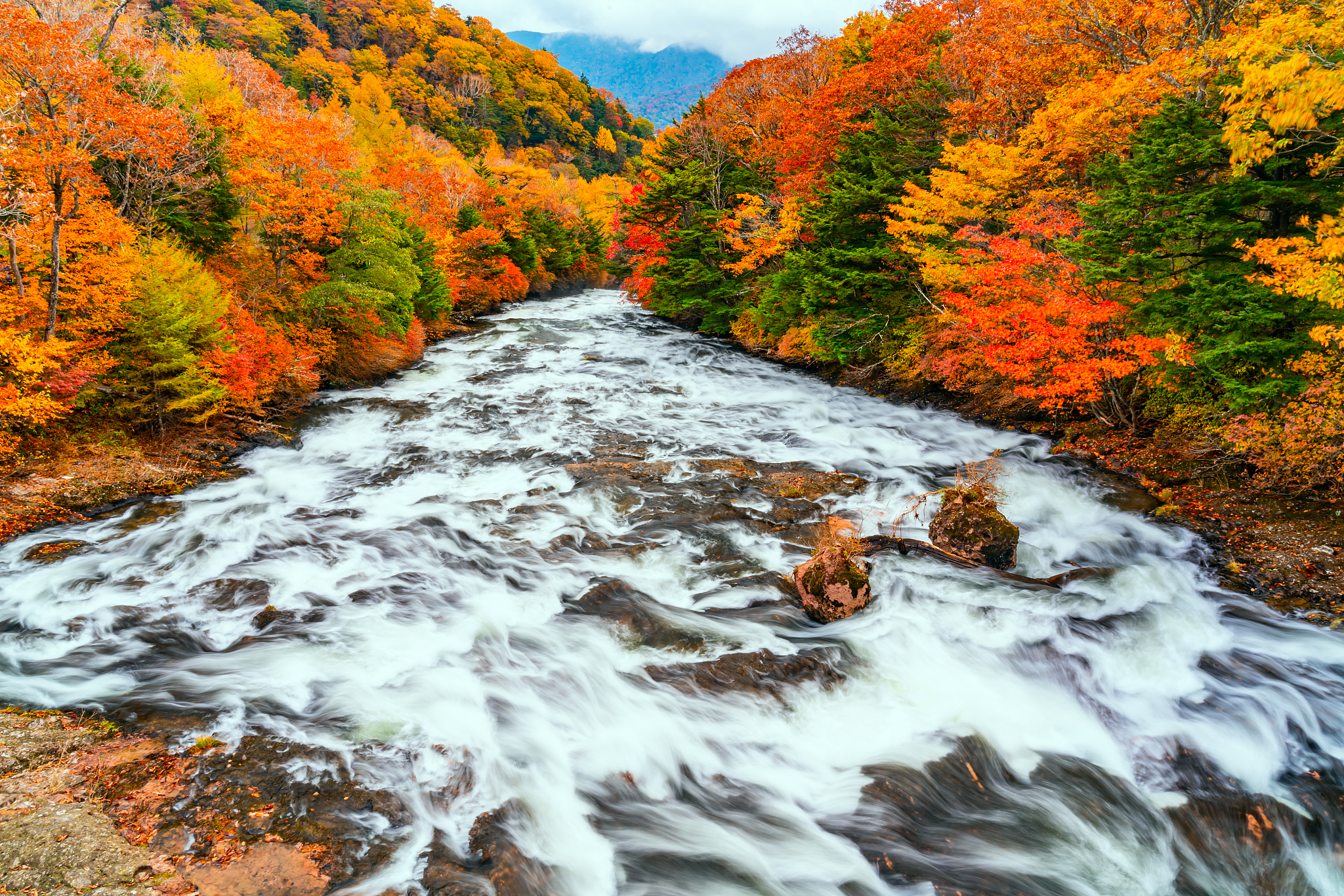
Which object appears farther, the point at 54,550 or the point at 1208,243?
the point at 1208,243

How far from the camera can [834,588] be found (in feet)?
25.7

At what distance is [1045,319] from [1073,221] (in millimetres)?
2493

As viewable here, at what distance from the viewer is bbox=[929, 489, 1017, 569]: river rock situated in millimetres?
8812

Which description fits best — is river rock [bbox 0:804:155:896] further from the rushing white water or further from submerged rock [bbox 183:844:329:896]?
the rushing white water

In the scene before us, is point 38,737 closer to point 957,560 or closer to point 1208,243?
point 957,560

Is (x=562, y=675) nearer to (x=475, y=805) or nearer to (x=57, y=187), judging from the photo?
(x=475, y=805)

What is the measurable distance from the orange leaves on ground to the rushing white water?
259cm

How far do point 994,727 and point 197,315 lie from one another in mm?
15288

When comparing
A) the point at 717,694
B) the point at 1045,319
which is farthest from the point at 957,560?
the point at 1045,319

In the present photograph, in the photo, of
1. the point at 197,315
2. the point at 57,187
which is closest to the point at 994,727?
the point at 197,315

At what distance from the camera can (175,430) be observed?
1215cm

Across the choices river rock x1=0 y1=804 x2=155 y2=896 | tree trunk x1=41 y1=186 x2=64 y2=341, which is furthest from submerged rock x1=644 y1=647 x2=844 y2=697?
tree trunk x1=41 y1=186 x2=64 y2=341

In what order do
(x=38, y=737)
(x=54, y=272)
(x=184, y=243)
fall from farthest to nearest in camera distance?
(x=184, y=243), (x=54, y=272), (x=38, y=737)

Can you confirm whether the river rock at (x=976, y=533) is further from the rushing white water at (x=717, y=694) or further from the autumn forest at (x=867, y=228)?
the autumn forest at (x=867, y=228)
